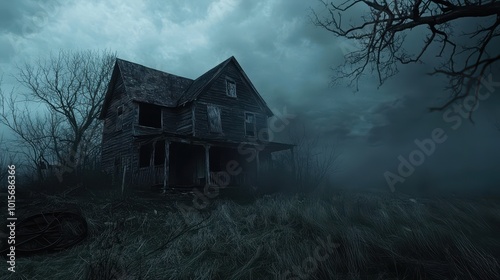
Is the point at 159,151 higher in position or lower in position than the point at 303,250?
higher

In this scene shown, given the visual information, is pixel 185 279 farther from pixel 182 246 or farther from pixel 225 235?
pixel 225 235

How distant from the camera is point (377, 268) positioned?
405cm

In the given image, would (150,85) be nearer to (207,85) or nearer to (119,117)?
(119,117)

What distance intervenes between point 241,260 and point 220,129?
1414 centimetres

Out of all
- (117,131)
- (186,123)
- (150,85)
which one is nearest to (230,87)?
(186,123)

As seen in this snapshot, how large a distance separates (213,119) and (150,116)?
4.60 meters

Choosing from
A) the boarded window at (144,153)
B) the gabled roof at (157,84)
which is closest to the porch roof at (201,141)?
the boarded window at (144,153)

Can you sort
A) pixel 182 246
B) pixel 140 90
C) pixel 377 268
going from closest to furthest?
1. pixel 377 268
2. pixel 182 246
3. pixel 140 90

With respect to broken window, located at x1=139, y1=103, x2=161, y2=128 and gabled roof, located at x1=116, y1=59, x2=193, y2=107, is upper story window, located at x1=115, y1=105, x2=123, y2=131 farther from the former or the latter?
gabled roof, located at x1=116, y1=59, x2=193, y2=107

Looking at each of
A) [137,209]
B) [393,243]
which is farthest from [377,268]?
[137,209]

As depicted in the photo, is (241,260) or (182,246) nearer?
(241,260)

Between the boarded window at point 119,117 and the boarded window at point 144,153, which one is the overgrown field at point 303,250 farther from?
the boarded window at point 119,117

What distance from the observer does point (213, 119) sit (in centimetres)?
1848

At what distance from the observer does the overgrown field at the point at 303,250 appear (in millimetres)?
3838
